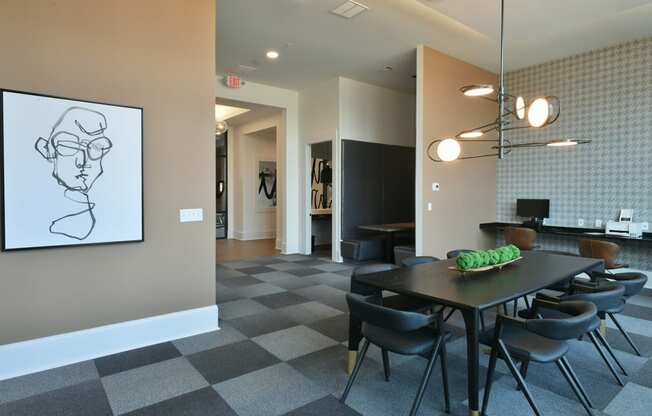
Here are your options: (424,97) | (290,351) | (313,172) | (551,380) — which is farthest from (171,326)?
(313,172)

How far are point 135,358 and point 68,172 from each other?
1.54 meters

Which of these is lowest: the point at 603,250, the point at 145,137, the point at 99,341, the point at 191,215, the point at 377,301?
the point at 99,341

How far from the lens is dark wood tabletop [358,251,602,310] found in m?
2.12

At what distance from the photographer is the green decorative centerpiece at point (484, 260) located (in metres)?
2.76

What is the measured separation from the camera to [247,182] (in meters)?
9.88

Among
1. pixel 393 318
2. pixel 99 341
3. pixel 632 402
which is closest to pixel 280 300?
pixel 99 341

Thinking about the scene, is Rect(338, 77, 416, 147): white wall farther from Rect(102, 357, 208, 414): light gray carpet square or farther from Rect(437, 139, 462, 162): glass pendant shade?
Rect(102, 357, 208, 414): light gray carpet square

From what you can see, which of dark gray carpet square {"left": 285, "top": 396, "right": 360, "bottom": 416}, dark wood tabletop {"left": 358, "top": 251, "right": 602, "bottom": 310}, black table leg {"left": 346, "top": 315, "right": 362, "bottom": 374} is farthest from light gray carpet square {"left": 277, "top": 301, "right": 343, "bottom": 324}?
dark gray carpet square {"left": 285, "top": 396, "right": 360, "bottom": 416}

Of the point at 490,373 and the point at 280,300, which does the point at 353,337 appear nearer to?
the point at 490,373

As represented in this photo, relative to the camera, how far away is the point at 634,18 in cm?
454

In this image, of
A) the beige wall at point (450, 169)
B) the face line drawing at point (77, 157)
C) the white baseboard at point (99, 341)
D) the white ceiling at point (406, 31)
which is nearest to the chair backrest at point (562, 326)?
the white baseboard at point (99, 341)

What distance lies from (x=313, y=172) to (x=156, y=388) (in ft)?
20.0

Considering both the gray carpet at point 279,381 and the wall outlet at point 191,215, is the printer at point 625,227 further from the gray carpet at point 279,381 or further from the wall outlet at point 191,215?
the wall outlet at point 191,215

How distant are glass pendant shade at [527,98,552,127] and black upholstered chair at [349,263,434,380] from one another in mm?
1524
